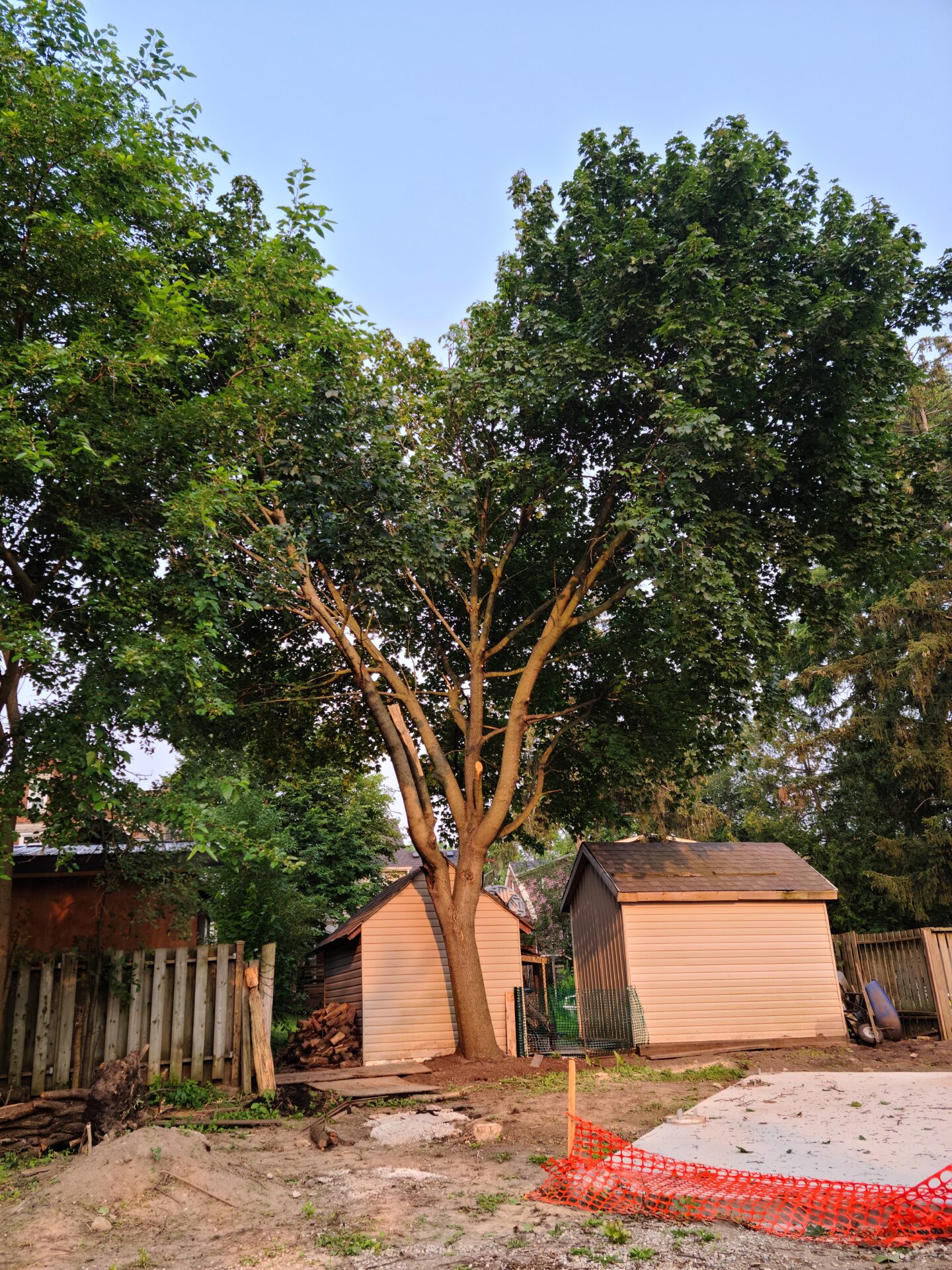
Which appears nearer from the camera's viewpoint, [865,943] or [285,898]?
[865,943]

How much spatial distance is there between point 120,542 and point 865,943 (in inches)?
714

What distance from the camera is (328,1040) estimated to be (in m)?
17.5

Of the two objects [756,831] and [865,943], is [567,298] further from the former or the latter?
[756,831]

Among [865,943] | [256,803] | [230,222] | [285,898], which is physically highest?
[230,222]

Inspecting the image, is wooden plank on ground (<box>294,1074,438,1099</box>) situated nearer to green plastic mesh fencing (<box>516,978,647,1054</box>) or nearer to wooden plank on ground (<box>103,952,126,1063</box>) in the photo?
wooden plank on ground (<box>103,952,126,1063</box>)

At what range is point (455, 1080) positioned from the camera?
43.1ft

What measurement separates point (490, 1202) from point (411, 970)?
1189 centimetres

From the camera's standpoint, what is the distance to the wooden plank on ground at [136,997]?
10.8m

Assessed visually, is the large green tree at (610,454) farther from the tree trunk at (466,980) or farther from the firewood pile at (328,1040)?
the firewood pile at (328,1040)

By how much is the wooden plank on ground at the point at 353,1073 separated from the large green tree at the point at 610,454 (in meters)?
1.40

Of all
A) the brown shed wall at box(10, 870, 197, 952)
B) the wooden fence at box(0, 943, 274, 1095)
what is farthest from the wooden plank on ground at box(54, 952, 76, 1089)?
the brown shed wall at box(10, 870, 197, 952)

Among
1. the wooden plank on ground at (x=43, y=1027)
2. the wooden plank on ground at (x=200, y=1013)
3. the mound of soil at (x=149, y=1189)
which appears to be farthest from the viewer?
the wooden plank on ground at (x=200, y=1013)

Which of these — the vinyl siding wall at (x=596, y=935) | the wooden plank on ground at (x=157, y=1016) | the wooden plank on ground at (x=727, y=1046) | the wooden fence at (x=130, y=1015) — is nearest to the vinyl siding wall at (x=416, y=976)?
the vinyl siding wall at (x=596, y=935)

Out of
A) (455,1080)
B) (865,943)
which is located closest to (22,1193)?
(455,1080)
